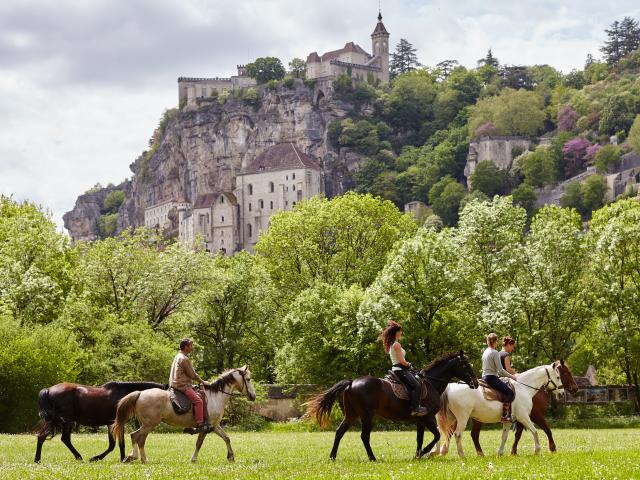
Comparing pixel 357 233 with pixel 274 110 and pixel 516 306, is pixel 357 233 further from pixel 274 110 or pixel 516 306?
pixel 274 110

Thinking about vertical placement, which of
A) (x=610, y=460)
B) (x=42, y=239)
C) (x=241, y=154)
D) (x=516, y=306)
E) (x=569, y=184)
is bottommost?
(x=610, y=460)

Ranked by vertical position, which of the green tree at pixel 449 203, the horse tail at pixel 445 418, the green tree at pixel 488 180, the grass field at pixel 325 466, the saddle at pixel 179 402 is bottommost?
the grass field at pixel 325 466

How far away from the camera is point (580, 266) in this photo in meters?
50.4

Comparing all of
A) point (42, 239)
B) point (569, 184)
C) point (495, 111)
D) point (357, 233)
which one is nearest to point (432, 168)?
point (495, 111)

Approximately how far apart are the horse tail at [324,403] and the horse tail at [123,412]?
3.45 m

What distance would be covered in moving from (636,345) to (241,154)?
5676 inches

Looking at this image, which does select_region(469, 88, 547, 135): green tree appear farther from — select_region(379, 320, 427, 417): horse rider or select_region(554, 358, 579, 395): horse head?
select_region(379, 320, 427, 417): horse rider

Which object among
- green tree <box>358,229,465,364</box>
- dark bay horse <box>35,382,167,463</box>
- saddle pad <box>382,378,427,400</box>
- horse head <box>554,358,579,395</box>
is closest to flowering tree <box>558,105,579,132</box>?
green tree <box>358,229,465,364</box>

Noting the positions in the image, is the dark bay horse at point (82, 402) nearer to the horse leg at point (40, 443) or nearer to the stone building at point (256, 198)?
the horse leg at point (40, 443)

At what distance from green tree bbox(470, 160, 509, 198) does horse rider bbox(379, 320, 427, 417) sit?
453ft

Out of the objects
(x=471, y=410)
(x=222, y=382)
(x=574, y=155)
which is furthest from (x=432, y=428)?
(x=574, y=155)

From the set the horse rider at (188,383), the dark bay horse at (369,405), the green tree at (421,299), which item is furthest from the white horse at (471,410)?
the green tree at (421,299)

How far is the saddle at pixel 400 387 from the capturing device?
782 inches

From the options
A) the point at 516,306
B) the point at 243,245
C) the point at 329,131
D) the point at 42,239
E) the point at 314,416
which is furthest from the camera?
the point at 329,131
